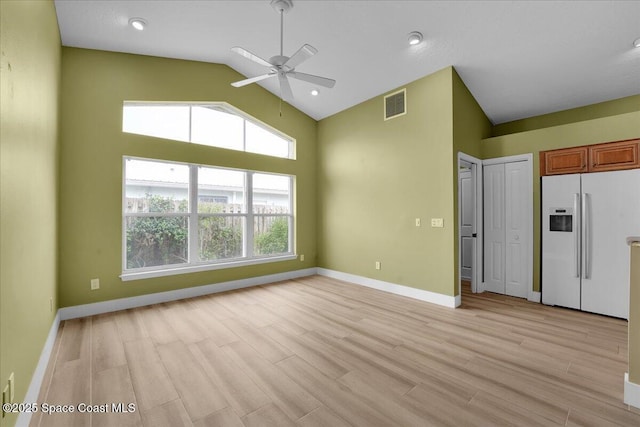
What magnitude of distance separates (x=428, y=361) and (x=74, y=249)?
13.8ft

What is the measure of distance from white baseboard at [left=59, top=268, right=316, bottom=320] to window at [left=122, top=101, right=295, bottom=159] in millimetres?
2322

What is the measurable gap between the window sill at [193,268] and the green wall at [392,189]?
117 centimetres

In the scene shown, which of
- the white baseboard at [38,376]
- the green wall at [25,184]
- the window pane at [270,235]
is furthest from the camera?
the window pane at [270,235]

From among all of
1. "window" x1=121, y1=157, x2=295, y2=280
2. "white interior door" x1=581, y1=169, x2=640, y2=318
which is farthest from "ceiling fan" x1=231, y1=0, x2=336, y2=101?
"white interior door" x1=581, y1=169, x2=640, y2=318

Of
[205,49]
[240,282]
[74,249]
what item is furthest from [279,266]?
[205,49]

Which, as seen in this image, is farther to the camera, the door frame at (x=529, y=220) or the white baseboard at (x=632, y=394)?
the door frame at (x=529, y=220)

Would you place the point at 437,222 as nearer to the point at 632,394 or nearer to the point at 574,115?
the point at 632,394

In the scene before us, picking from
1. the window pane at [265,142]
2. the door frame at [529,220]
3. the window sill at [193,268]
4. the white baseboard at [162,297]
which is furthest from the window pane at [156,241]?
the door frame at [529,220]

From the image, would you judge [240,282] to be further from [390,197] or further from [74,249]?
[390,197]

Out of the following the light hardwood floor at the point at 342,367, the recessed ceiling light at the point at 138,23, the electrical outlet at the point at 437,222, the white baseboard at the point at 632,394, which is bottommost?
the light hardwood floor at the point at 342,367

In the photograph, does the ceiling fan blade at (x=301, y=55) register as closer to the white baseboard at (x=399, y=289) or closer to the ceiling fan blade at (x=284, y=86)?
the ceiling fan blade at (x=284, y=86)

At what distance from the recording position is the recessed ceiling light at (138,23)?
3.16 meters

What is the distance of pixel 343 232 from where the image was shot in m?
5.44

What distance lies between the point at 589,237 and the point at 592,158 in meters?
1.04
